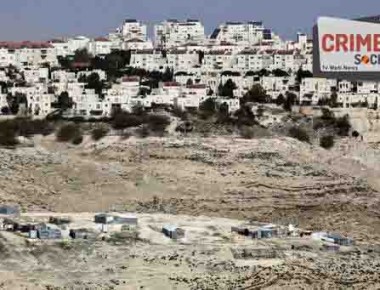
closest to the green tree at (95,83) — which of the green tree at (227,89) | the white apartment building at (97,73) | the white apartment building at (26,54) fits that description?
the white apartment building at (97,73)

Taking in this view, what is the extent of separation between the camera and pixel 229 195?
102 ft

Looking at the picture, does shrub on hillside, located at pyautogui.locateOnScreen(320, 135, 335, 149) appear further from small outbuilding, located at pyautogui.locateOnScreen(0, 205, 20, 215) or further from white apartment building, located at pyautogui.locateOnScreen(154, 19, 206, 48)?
white apartment building, located at pyautogui.locateOnScreen(154, 19, 206, 48)

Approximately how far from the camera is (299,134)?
50.7 m

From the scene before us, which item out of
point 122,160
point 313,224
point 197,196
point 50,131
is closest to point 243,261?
point 313,224

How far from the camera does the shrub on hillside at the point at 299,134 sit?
1934 inches

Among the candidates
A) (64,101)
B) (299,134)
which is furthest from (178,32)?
(299,134)

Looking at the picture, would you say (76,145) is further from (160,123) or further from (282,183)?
(282,183)

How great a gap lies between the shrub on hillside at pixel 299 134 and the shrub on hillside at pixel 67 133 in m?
11.4

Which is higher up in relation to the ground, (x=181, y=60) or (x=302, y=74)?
(x=181, y=60)

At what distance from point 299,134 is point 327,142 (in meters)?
1.86

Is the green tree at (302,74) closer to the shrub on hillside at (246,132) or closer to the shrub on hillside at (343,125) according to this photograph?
the shrub on hillside at (343,125)

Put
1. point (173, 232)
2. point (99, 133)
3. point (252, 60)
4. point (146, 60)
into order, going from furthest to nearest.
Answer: point (252, 60)
point (146, 60)
point (99, 133)
point (173, 232)

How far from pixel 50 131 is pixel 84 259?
23.4 meters

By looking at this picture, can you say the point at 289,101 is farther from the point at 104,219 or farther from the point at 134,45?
the point at 104,219
